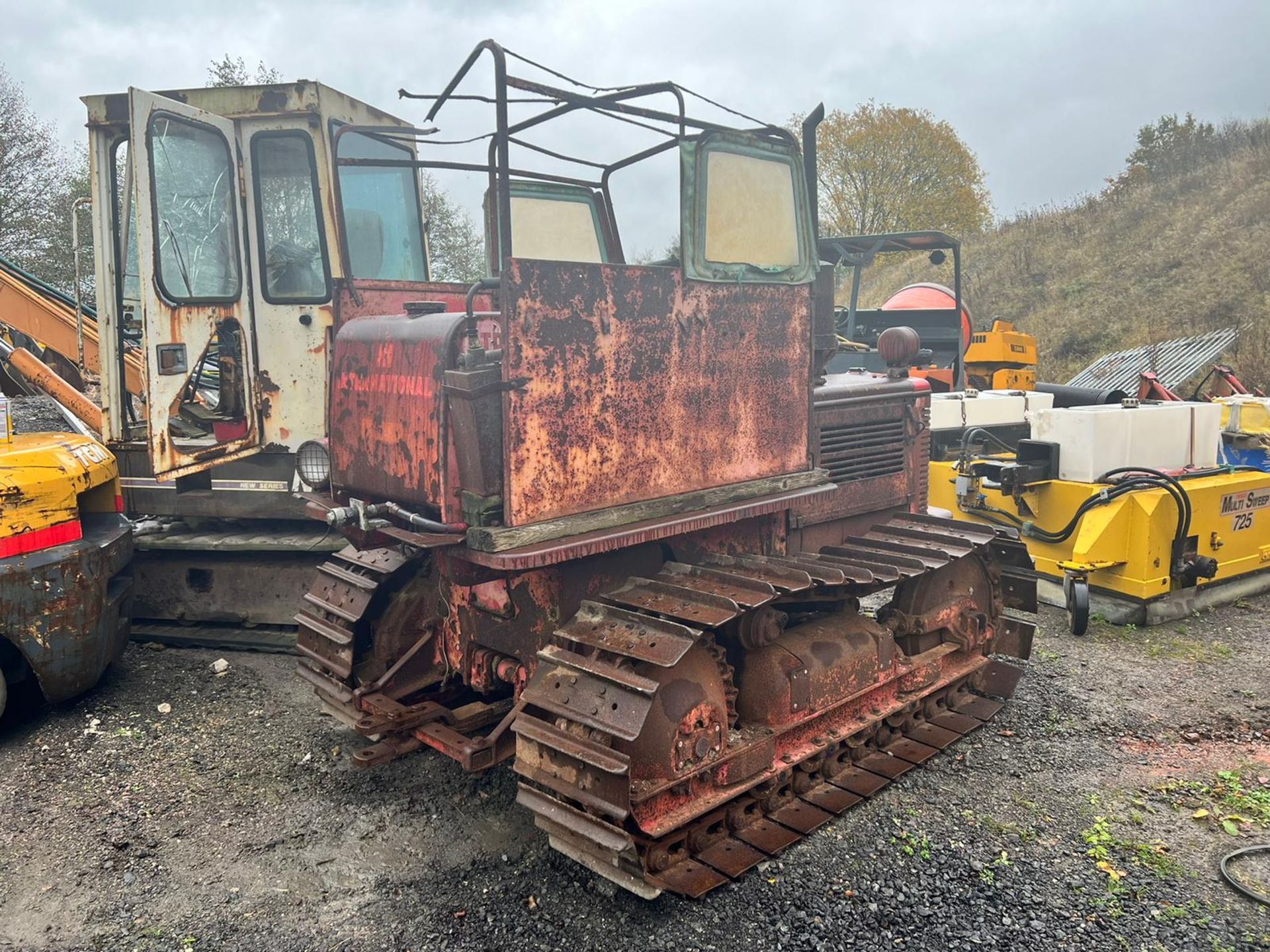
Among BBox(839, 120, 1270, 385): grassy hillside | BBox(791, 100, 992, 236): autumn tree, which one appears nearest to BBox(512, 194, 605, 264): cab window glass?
BBox(839, 120, 1270, 385): grassy hillside

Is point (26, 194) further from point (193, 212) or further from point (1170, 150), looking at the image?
point (1170, 150)

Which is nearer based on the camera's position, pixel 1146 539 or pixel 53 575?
pixel 53 575

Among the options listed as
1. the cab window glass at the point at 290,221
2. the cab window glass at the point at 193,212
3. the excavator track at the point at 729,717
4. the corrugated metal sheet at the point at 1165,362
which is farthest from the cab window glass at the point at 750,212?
the corrugated metal sheet at the point at 1165,362

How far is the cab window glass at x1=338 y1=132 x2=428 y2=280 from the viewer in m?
5.96

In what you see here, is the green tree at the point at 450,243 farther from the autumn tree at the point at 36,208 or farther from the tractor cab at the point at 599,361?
the tractor cab at the point at 599,361

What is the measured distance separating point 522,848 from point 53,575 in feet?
8.66

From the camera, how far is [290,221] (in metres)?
5.53

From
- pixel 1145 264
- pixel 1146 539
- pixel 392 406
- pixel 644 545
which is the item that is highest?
pixel 1145 264

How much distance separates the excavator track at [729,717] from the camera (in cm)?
286

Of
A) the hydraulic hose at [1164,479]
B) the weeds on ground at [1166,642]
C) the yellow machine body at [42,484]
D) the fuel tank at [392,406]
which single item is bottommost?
the weeds on ground at [1166,642]

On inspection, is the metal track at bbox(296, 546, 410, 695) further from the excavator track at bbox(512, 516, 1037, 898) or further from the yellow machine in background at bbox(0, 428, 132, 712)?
the yellow machine in background at bbox(0, 428, 132, 712)

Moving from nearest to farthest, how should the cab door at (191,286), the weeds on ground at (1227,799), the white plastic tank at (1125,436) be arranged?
the weeds on ground at (1227,799) → the cab door at (191,286) → the white plastic tank at (1125,436)

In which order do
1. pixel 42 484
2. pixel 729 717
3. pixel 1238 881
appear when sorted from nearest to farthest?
1. pixel 1238 881
2. pixel 729 717
3. pixel 42 484

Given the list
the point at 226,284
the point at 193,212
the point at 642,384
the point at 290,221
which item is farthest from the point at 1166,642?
the point at 193,212
